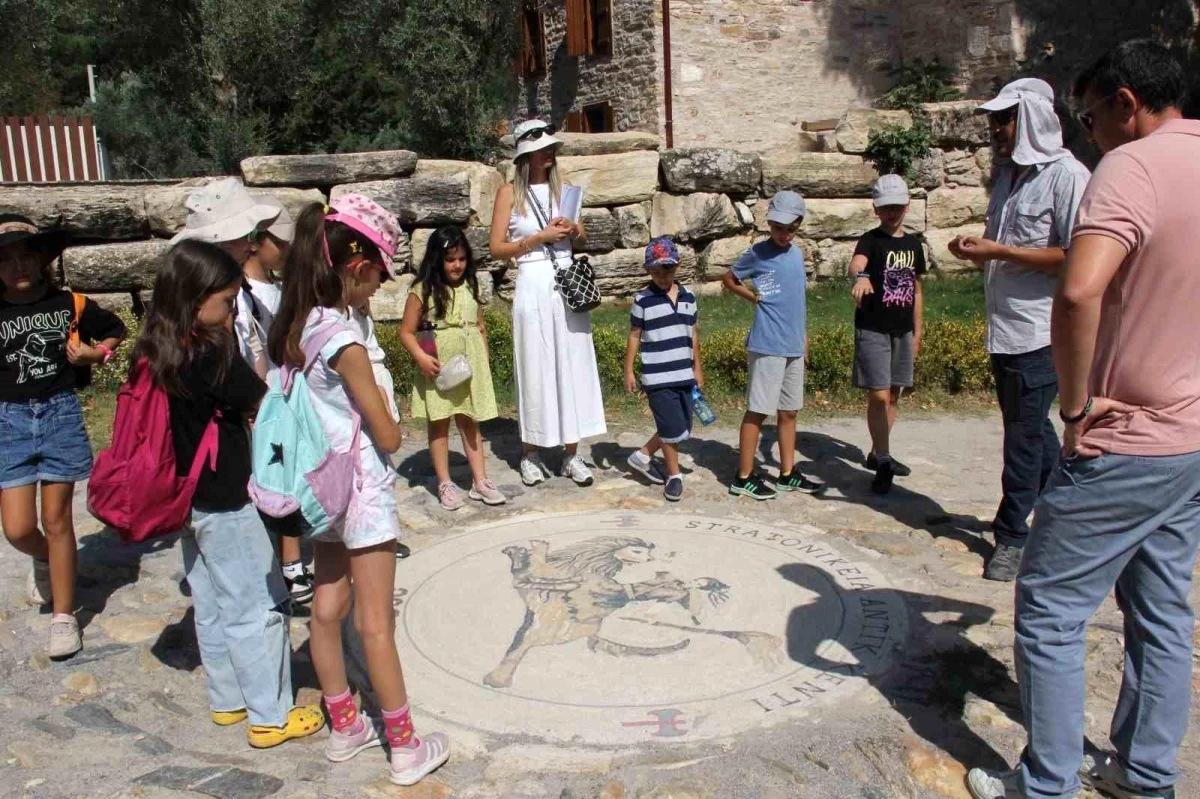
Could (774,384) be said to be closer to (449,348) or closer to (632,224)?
(449,348)

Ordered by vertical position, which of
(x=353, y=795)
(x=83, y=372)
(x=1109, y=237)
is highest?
(x=1109, y=237)

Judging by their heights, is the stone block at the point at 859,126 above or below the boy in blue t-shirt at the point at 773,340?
above

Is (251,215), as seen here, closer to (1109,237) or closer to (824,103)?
(1109,237)

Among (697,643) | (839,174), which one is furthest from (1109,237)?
(839,174)

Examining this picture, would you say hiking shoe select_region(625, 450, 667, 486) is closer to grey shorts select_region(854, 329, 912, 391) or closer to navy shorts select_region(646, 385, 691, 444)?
navy shorts select_region(646, 385, 691, 444)

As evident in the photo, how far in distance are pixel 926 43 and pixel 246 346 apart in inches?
664

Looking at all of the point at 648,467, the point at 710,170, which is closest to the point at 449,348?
the point at 648,467

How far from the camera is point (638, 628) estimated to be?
3803 millimetres

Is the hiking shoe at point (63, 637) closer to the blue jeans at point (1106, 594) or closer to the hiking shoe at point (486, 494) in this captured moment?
the hiking shoe at point (486, 494)

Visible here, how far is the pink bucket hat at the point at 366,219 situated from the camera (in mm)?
2787

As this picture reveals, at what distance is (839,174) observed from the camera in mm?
11844

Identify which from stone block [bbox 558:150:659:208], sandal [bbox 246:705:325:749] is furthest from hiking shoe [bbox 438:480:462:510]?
stone block [bbox 558:150:659:208]

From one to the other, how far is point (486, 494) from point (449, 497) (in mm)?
194

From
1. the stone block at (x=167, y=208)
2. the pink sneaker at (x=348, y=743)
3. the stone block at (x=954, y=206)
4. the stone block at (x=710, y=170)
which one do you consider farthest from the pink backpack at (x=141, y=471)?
the stone block at (x=954, y=206)
